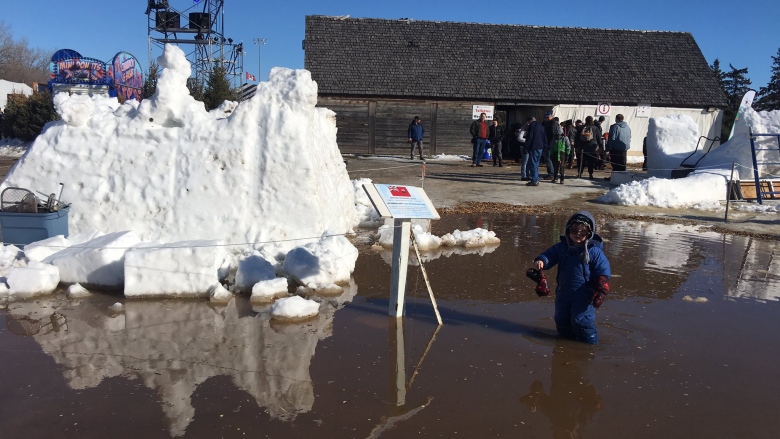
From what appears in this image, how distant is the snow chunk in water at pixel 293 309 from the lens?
5.79 meters

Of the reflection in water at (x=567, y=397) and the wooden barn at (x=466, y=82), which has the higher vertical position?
the wooden barn at (x=466, y=82)

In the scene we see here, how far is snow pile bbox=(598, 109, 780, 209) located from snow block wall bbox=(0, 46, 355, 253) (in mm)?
8460

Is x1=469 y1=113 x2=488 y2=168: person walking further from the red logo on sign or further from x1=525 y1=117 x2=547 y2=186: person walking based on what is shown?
the red logo on sign

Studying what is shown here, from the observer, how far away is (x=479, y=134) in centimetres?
2053

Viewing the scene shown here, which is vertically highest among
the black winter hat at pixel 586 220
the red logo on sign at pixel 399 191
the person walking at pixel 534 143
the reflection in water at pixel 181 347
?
the person walking at pixel 534 143

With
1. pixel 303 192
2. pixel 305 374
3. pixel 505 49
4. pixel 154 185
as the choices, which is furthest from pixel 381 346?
pixel 505 49

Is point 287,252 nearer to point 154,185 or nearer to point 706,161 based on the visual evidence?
point 154,185

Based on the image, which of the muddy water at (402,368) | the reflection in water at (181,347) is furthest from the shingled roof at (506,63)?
the reflection in water at (181,347)

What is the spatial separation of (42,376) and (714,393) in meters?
4.87

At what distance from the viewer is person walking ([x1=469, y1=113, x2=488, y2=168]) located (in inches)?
798

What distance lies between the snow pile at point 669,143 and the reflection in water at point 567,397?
Result: 13.1 metres

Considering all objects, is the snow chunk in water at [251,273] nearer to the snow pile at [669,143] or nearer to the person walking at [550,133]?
the person walking at [550,133]

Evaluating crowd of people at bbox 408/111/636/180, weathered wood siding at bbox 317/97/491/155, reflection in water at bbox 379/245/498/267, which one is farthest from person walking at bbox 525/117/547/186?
weathered wood siding at bbox 317/97/491/155

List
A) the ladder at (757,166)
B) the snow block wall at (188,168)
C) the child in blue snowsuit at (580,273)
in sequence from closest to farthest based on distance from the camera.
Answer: the child in blue snowsuit at (580,273) < the snow block wall at (188,168) < the ladder at (757,166)
